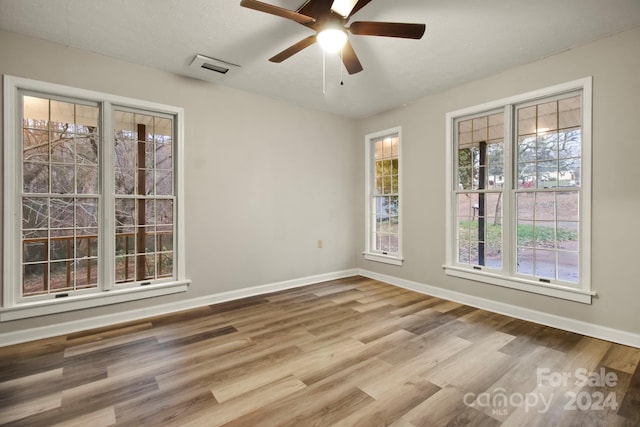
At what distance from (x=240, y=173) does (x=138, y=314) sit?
2.05 meters

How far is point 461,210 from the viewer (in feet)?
13.1

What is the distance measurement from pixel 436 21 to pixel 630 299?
9.80 ft

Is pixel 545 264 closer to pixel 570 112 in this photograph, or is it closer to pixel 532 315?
pixel 532 315

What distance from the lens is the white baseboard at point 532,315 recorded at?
2.69m

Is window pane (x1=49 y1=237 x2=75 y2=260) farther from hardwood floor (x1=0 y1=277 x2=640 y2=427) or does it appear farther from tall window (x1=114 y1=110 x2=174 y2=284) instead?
hardwood floor (x1=0 y1=277 x2=640 y2=427)

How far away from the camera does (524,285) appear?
329 centimetres

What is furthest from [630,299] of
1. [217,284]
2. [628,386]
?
[217,284]

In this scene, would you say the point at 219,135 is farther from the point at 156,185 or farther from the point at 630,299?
the point at 630,299

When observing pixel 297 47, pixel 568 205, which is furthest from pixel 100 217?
pixel 568 205

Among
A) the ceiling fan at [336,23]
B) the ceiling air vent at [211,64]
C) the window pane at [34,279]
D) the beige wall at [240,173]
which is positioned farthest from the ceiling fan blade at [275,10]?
the window pane at [34,279]

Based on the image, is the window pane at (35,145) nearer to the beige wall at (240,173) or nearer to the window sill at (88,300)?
the beige wall at (240,173)

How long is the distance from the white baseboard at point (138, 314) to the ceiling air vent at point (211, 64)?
8.93 feet

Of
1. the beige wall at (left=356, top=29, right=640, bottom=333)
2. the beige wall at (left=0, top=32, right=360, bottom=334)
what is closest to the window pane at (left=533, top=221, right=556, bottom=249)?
the beige wall at (left=356, top=29, right=640, bottom=333)

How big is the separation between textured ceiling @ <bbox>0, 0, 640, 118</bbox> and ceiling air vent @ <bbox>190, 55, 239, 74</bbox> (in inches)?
2.6
